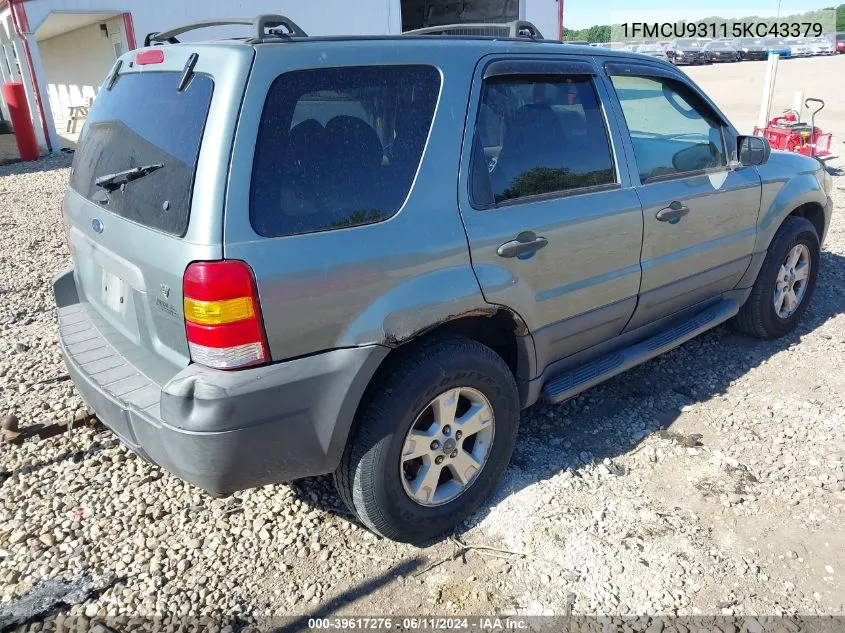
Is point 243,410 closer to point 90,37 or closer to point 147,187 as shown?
point 147,187

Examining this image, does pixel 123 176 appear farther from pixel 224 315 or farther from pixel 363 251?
pixel 363 251

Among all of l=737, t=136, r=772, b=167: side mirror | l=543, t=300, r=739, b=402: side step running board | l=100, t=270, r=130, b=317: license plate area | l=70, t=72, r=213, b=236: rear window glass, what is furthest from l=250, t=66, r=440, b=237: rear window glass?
l=737, t=136, r=772, b=167: side mirror

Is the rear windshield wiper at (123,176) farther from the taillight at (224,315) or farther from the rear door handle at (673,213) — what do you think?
the rear door handle at (673,213)

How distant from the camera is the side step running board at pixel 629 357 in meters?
3.12

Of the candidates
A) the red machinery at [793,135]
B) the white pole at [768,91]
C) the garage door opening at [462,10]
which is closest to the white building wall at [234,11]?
the garage door opening at [462,10]

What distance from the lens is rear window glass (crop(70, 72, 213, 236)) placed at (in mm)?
2180

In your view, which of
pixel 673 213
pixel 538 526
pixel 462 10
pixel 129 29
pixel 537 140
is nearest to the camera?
pixel 538 526

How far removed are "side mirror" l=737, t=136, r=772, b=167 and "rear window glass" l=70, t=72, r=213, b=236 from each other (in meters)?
2.97

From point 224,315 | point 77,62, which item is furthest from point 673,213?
point 77,62

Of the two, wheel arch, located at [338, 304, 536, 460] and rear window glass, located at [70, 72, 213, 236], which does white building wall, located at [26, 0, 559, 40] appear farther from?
wheel arch, located at [338, 304, 536, 460]

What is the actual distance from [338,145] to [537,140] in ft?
3.42

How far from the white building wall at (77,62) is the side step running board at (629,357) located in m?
14.7

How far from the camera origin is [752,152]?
147 inches

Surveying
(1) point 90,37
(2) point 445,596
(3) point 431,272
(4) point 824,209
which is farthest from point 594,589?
(1) point 90,37
